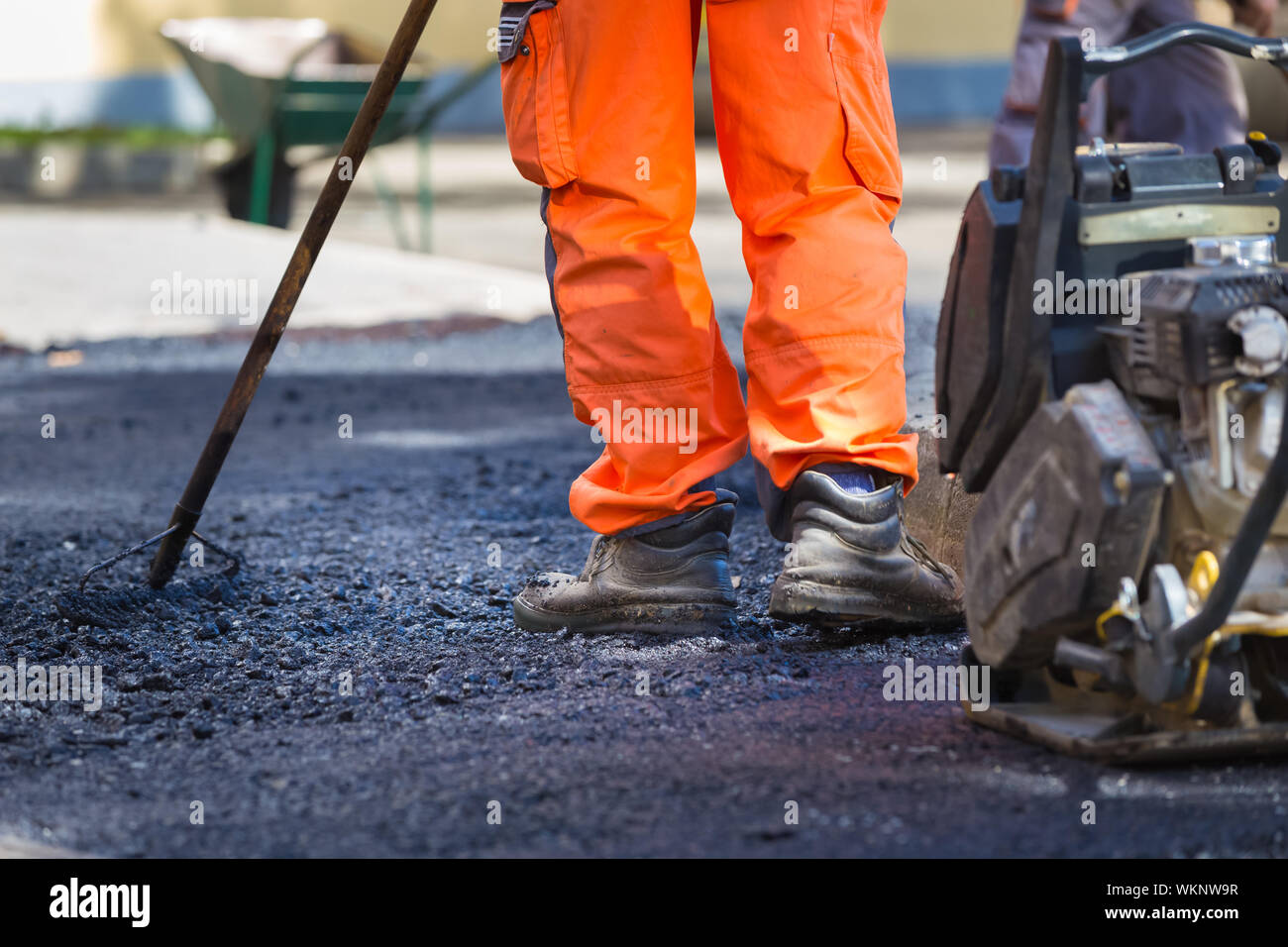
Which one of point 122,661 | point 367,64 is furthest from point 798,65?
point 367,64

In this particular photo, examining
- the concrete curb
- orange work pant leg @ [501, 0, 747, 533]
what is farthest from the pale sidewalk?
the concrete curb

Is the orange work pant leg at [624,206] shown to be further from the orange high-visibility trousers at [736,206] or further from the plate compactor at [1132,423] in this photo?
the plate compactor at [1132,423]

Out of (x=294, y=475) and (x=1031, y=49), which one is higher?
(x=1031, y=49)

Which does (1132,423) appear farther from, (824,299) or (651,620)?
(651,620)

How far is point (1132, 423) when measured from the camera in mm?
1661

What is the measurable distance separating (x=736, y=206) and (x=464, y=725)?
0.84 m

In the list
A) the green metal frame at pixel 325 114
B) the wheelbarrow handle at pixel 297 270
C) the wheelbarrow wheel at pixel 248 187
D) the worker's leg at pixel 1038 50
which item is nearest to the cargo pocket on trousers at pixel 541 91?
the wheelbarrow handle at pixel 297 270

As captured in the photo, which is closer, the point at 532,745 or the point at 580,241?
the point at 532,745

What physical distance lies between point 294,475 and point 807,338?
77.4 inches

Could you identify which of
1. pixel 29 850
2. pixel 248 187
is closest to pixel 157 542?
pixel 29 850

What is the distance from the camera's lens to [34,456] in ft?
13.7

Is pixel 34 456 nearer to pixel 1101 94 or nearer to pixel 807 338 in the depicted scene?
pixel 807 338

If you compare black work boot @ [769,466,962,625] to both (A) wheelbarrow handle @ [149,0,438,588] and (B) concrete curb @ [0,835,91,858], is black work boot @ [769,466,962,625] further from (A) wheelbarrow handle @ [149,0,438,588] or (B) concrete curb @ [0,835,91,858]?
(B) concrete curb @ [0,835,91,858]

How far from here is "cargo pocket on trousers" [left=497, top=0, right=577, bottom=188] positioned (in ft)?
7.47
